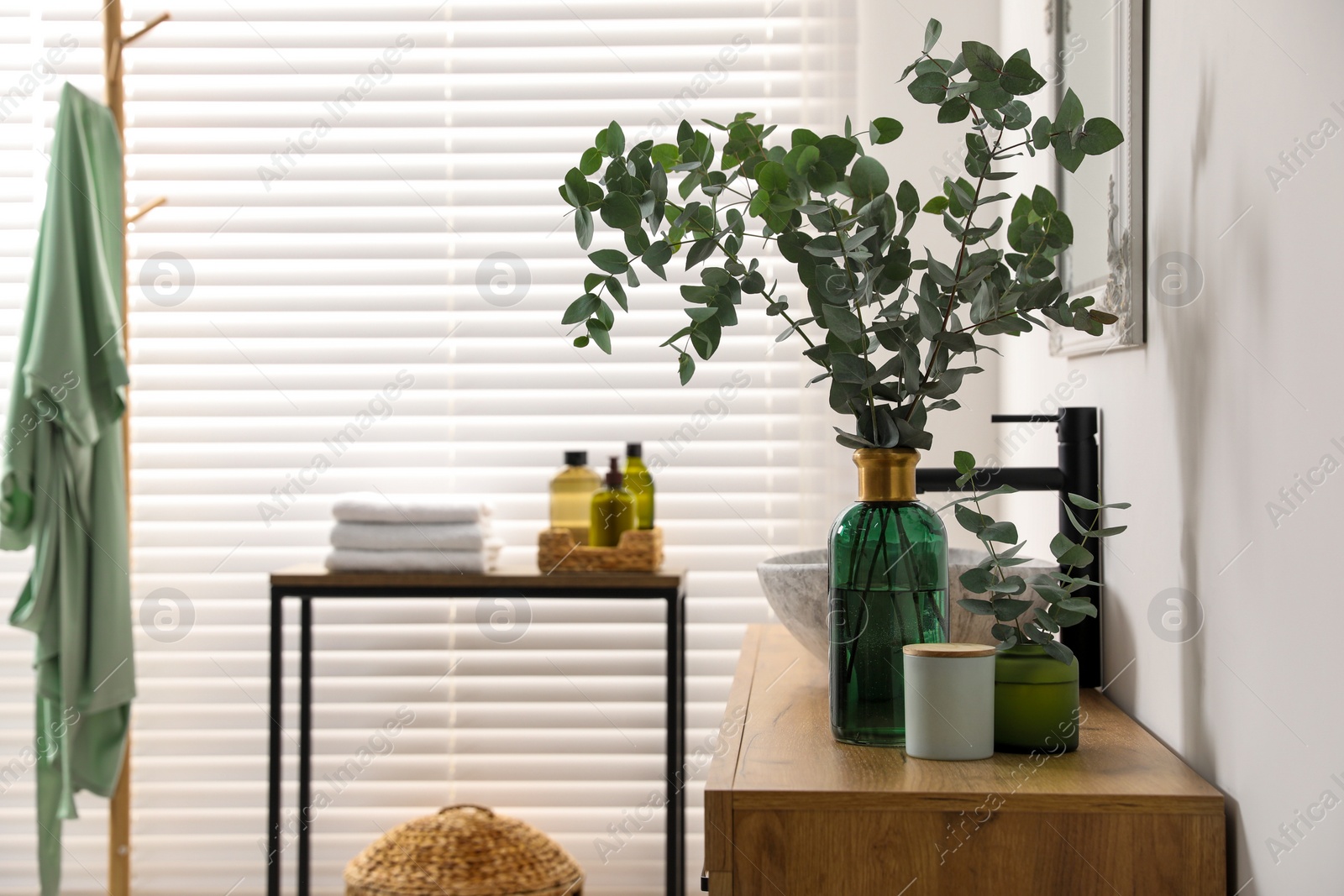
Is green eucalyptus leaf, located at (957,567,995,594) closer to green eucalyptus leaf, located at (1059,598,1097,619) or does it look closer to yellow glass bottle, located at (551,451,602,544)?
green eucalyptus leaf, located at (1059,598,1097,619)

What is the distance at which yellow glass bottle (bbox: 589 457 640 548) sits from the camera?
5.59 feet

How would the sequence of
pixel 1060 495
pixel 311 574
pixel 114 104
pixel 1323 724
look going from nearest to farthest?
1. pixel 1323 724
2. pixel 1060 495
3. pixel 311 574
4. pixel 114 104

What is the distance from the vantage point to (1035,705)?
0.74 m

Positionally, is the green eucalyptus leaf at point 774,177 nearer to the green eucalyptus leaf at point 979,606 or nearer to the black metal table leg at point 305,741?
the green eucalyptus leaf at point 979,606

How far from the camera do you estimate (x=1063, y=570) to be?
1.02 m

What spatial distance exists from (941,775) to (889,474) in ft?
0.69

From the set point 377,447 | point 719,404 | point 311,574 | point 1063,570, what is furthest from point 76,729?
point 1063,570

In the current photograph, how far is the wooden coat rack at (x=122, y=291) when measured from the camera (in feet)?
5.91

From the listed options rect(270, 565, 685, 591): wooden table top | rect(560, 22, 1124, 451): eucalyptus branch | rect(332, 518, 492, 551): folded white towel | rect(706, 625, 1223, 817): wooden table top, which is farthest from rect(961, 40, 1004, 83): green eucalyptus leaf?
rect(332, 518, 492, 551): folded white towel

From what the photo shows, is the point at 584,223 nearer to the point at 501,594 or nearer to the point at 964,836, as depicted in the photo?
the point at 964,836

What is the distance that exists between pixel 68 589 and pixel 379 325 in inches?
25.6

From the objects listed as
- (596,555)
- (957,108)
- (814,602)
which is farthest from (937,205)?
(596,555)

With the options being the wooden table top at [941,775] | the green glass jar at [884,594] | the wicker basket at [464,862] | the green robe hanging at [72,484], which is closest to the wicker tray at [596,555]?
the wicker basket at [464,862]

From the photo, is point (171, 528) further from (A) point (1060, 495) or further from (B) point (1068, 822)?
(B) point (1068, 822)
